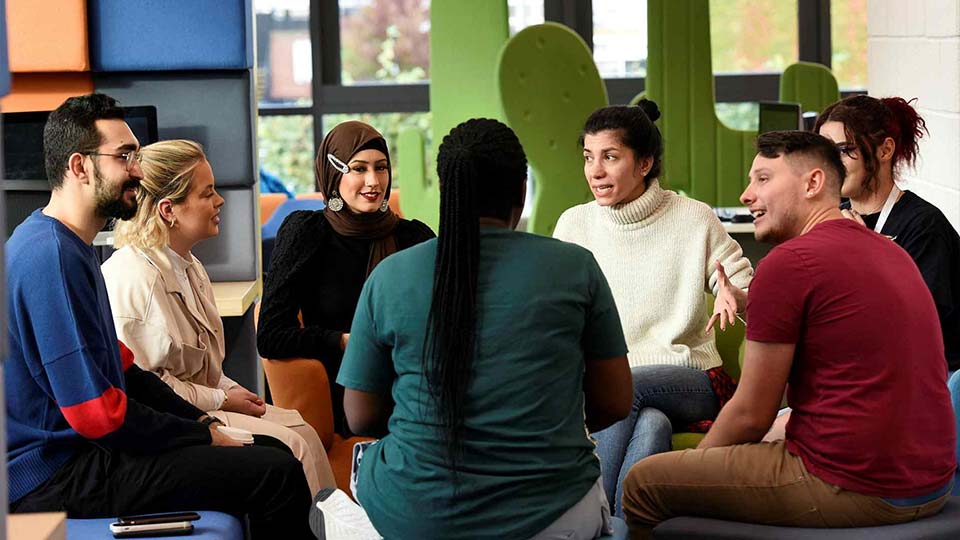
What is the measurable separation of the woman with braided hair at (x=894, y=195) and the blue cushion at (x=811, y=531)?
0.79 metres

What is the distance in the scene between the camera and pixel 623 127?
341 centimetres

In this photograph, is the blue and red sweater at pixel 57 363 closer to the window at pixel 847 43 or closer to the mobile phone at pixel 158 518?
the mobile phone at pixel 158 518

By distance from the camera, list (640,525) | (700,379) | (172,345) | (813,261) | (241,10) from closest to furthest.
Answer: (813,261) < (640,525) < (172,345) < (700,379) < (241,10)

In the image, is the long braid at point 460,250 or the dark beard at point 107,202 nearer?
the long braid at point 460,250

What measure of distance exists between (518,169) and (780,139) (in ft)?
2.48

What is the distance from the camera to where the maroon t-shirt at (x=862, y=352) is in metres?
2.37

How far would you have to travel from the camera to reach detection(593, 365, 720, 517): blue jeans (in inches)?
123

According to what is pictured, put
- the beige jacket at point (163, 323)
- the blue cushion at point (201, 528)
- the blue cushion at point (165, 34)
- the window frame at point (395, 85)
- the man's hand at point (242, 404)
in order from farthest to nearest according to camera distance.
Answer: the window frame at point (395, 85) → the blue cushion at point (165, 34) → the man's hand at point (242, 404) → the beige jacket at point (163, 323) → the blue cushion at point (201, 528)

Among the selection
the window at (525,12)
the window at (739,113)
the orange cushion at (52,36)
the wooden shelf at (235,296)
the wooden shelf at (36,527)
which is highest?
the window at (525,12)

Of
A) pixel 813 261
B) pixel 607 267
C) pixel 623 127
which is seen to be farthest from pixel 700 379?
pixel 813 261

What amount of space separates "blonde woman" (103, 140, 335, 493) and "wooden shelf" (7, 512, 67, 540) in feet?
4.96

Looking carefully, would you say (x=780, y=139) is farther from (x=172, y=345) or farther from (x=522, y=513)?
(x=172, y=345)

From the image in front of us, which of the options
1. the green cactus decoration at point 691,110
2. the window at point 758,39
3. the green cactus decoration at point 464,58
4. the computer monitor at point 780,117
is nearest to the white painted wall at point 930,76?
the computer monitor at point 780,117

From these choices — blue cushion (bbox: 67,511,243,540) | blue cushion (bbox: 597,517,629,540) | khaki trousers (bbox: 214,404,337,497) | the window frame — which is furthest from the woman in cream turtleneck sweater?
the window frame
